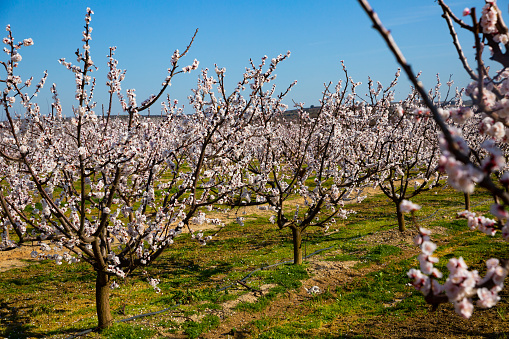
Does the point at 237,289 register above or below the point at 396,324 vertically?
above

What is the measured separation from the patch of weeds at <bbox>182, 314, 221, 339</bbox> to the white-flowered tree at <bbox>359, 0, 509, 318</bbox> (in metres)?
5.87

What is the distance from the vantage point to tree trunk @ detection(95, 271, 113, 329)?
7.00 m

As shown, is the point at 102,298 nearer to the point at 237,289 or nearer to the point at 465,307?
the point at 237,289

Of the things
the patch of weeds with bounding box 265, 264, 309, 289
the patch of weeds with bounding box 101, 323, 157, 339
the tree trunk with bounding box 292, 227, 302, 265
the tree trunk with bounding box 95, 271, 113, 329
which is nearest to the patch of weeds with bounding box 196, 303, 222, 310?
the patch of weeds with bounding box 101, 323, 157, 339

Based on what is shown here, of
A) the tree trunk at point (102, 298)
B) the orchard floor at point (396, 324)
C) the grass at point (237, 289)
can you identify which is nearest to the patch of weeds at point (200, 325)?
the grass at point (237, 289)

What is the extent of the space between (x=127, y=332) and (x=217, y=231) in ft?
11.0

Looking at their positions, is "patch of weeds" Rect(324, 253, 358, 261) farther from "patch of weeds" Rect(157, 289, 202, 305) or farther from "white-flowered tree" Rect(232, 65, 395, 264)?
"patch of weeds" Rect(157, 289, 202, 305)

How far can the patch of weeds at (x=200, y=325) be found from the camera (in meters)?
7.18

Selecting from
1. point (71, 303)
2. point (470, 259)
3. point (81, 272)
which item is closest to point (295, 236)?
point (470, 259)

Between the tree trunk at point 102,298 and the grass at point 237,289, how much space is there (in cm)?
27

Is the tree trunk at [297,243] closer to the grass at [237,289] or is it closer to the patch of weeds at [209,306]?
the grass at [237,289]

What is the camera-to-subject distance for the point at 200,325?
7.46m

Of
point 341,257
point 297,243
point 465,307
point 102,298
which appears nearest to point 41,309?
point 102,298

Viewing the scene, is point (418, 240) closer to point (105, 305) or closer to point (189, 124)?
point (105, 305)
